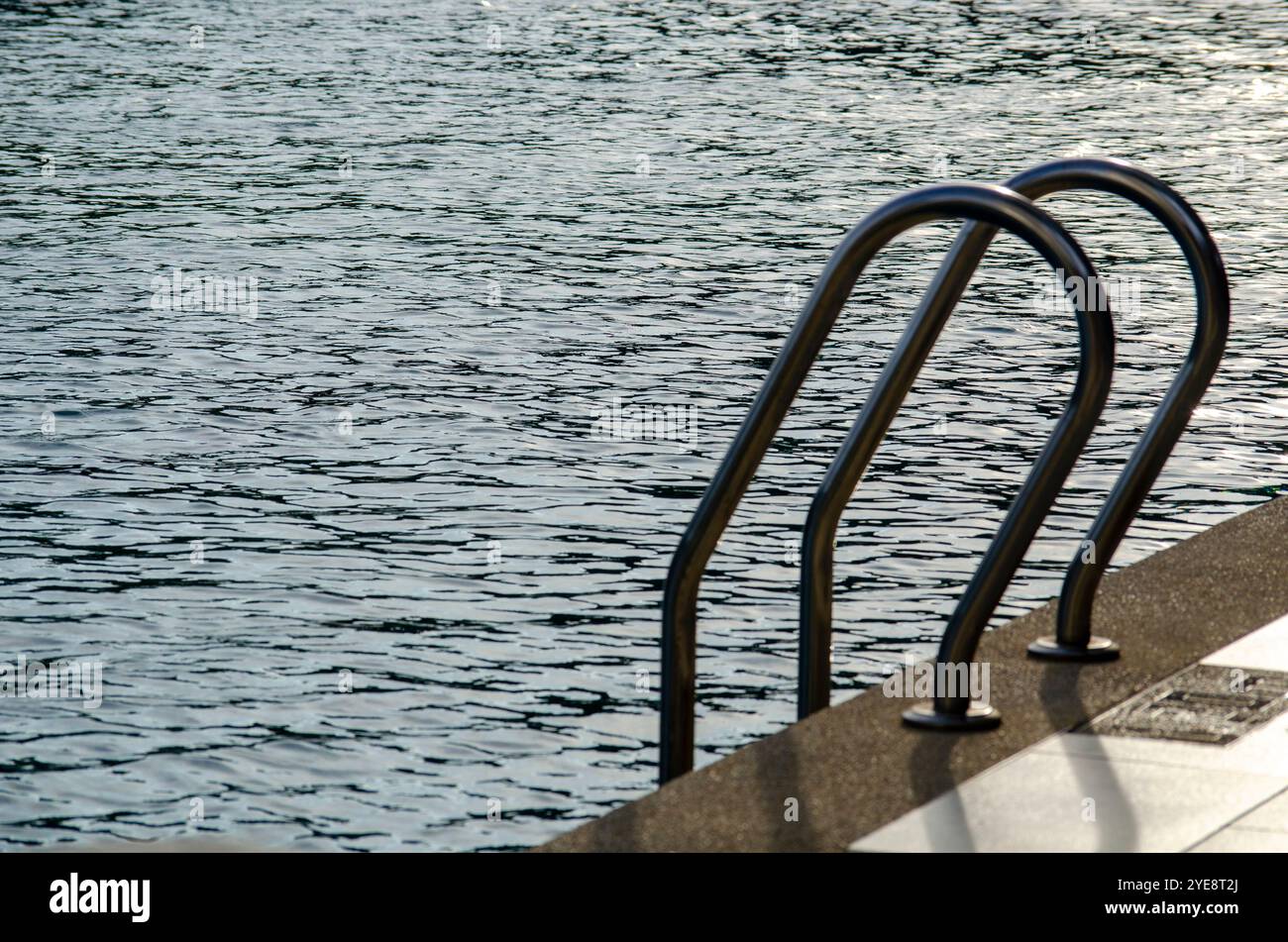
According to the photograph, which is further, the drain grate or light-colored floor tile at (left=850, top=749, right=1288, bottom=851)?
the drain grate

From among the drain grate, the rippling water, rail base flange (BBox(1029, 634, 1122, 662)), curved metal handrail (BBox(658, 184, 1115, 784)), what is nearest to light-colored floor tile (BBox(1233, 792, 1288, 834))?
the drain grate

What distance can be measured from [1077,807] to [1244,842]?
1.06 feet

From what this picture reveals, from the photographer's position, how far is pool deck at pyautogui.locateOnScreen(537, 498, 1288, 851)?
4039mm

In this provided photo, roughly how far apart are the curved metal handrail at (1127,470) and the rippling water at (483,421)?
3.97 ft

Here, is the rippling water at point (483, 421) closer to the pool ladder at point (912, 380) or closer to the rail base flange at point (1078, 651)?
the pool ladder at point (912, 380)

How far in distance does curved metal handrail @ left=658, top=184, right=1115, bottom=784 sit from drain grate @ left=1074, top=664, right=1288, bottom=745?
1.57 ft

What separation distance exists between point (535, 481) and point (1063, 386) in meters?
3.25

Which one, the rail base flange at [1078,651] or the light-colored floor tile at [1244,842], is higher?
the rail base flange at [1078,651]

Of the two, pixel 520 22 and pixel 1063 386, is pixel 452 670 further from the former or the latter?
pixel 520 22

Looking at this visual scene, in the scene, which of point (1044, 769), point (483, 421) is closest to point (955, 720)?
point (1044, 769)

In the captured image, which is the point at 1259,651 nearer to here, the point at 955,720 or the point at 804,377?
the point at 955,720

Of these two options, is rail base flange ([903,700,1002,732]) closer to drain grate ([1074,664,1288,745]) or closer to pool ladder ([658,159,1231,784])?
pool ladder ([658,159,1231,784])

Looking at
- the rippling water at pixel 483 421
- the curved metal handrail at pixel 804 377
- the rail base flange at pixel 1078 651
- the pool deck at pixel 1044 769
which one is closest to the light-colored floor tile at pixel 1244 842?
the pool deck at pixel 1044 769

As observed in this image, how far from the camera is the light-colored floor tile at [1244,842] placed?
13.1 ft
